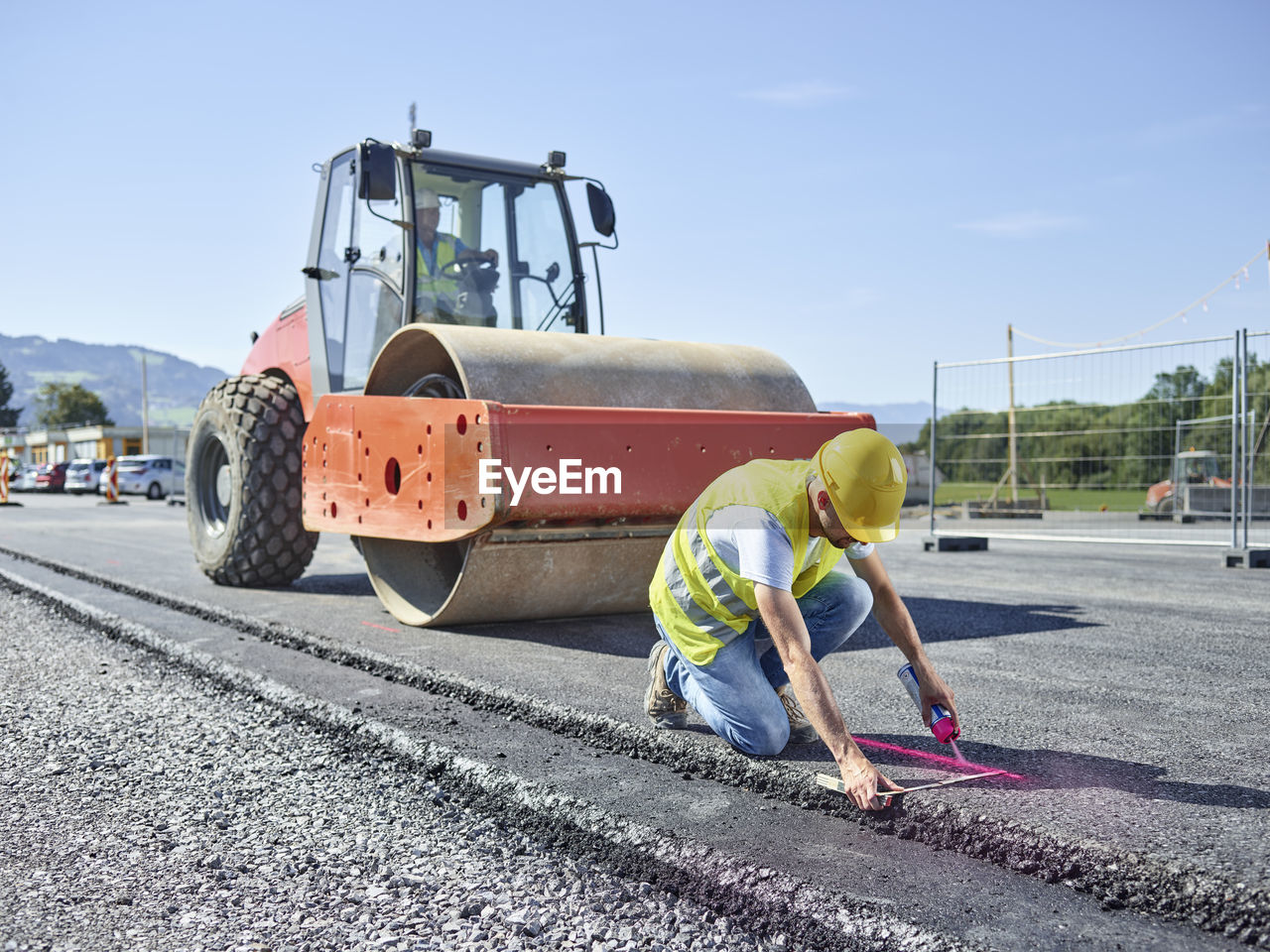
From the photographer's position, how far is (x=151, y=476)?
101 feet

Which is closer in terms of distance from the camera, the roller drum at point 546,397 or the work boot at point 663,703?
the work boot at point 663,703

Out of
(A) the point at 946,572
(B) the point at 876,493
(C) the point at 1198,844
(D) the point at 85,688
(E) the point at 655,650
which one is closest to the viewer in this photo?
(C) the point at 1198,844

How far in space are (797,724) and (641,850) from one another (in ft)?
3.30

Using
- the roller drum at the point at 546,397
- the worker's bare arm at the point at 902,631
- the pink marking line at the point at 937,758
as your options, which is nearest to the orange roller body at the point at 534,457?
the roller drum at the point at 546,397

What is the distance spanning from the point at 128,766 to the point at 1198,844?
3.10m

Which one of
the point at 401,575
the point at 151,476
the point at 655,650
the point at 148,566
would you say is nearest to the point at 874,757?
the point at 655,650

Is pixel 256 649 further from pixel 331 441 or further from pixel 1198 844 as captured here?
pixel 1198 844

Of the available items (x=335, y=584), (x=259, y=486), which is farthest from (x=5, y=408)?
(x=259, y=486)

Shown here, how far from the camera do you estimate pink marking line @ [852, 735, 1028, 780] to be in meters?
3.11

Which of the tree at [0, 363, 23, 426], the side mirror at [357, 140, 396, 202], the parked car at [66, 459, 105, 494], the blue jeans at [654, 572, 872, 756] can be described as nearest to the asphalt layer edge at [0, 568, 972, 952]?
the blue jeans at [654, 572, 872, 756]

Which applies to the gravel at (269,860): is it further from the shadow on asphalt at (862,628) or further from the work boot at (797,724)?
the shadow on asphalt at (862,628)

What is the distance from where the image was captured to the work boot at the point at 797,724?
3.53 meters

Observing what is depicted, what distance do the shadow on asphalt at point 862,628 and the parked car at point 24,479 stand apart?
37.6 metres

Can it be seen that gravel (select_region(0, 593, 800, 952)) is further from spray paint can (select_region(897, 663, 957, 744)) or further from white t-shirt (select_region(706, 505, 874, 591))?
spray paint can (select_region(897, 663, 957, 744))
